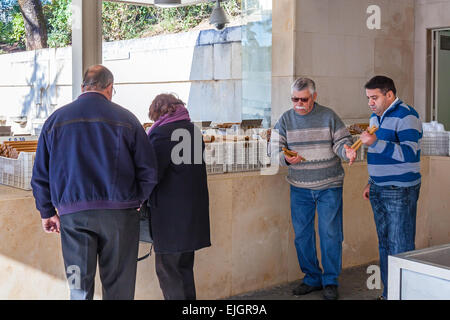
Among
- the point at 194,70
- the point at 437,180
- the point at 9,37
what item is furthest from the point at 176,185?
the point at 9,37

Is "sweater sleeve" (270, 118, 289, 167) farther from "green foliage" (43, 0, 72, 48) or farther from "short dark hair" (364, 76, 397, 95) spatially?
"green foliage" (43, 0, 72, 48)

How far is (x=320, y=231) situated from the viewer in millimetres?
4812

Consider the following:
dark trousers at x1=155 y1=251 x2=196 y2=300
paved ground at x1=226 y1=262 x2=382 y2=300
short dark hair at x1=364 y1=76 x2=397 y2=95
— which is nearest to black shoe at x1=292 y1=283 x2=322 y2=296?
paved ground at x1=226 y1=262 x2=382 y2=300

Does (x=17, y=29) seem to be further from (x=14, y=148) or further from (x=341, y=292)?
(x=341, y=292)

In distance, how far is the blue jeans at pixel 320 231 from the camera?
471 centimetres

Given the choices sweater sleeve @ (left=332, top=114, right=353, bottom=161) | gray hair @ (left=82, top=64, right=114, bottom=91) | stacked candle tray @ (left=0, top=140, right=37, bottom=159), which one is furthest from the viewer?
sweater sleeve @ (left=332, top=114, right=353, bottom=161)

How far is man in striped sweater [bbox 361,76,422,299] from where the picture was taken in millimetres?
4195

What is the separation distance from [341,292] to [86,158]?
9.26 feet

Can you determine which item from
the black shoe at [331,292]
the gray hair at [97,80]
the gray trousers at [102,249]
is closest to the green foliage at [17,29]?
the black shoe at [331,292]

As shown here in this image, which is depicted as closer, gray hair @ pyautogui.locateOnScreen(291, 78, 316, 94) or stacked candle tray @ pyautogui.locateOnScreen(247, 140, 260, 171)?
gray hair @ pyautogui.locateOnScreen(291, 78, 316, 94)

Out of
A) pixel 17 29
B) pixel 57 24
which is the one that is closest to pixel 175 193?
pixel 57 24

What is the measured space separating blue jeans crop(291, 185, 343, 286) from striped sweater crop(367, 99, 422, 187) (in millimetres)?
483

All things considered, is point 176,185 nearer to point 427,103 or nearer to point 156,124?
point 156,124

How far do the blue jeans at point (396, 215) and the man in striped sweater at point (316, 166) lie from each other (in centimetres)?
38
